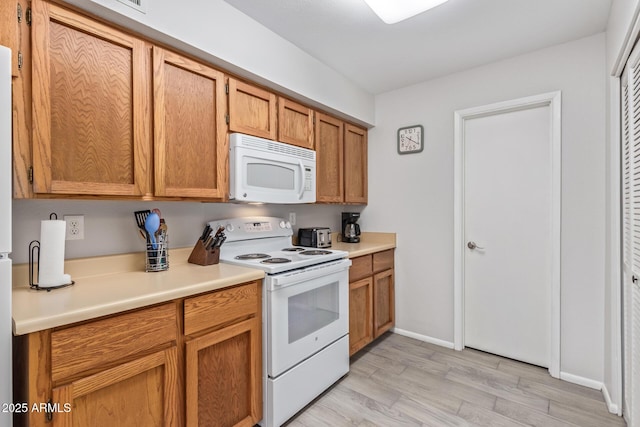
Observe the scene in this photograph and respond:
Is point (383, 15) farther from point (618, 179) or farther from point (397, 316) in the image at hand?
point (397, 316)

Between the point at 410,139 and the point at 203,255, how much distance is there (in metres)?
2.07

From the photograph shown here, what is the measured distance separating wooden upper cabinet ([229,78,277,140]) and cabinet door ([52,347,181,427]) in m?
1.31

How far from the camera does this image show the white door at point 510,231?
2.33m

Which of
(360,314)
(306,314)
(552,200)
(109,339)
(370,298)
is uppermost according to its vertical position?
(552,200)

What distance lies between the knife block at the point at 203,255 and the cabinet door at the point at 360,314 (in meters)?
1.03

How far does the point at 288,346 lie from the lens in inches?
68.7

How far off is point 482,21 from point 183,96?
1827mm

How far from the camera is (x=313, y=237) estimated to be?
2646 mm

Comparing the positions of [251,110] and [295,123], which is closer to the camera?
[251,110]

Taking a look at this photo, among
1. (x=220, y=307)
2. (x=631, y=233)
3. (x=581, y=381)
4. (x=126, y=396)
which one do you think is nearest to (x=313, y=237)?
(x=220, y=307)

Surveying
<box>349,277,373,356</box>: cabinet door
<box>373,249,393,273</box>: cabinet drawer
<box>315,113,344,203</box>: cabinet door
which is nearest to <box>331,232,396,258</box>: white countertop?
<box>373,249,393,273</box>: cabinet drawer

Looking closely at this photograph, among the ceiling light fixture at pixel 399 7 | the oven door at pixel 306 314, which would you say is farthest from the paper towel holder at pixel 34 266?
the ceiling light fixture at pixel 399 7

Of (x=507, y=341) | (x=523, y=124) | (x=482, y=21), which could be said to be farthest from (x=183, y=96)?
(x=507, y=341)

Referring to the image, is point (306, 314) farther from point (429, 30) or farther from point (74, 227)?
point (429, 30)
